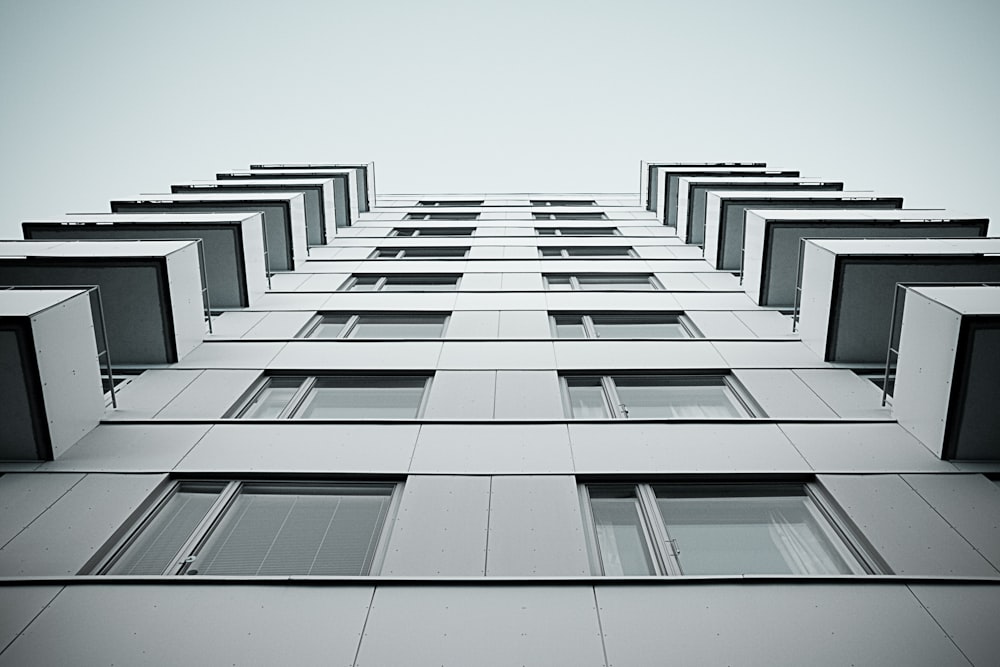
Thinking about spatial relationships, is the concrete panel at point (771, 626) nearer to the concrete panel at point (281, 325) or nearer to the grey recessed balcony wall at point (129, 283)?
the grey recessed balcony wall at point (129, 283)

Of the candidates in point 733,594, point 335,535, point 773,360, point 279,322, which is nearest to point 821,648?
point 733,594

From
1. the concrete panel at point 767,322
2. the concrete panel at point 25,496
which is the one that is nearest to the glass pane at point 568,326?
the concrete panel at point 767,322

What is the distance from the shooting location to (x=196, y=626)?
559 cm

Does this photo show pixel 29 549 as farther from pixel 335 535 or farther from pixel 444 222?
pixel 444 222

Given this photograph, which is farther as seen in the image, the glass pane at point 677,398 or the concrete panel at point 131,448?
the glass pane at point 677,398

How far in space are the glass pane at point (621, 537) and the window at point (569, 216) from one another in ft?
55.7

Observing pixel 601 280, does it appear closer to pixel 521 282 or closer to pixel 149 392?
pixel 521 282

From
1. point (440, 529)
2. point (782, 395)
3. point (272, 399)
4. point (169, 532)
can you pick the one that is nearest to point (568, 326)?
point (782, 395)

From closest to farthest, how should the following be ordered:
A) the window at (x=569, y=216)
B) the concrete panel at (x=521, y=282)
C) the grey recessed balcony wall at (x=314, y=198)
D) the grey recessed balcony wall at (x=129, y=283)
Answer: the grey recessed balcony wall at (x=129, y=283) → the concrete panel at (x=521, y=282) → the grey recessed balcony wall at (x=314, y=198) → the window at (x=569, y=216)

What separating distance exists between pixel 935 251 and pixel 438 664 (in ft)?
33.1

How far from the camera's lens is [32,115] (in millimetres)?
52094

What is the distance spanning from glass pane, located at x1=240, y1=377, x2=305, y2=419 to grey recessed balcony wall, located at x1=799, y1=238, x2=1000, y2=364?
27.5ft

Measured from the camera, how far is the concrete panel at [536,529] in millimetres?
6383

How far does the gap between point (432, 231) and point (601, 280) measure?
7.17 m
